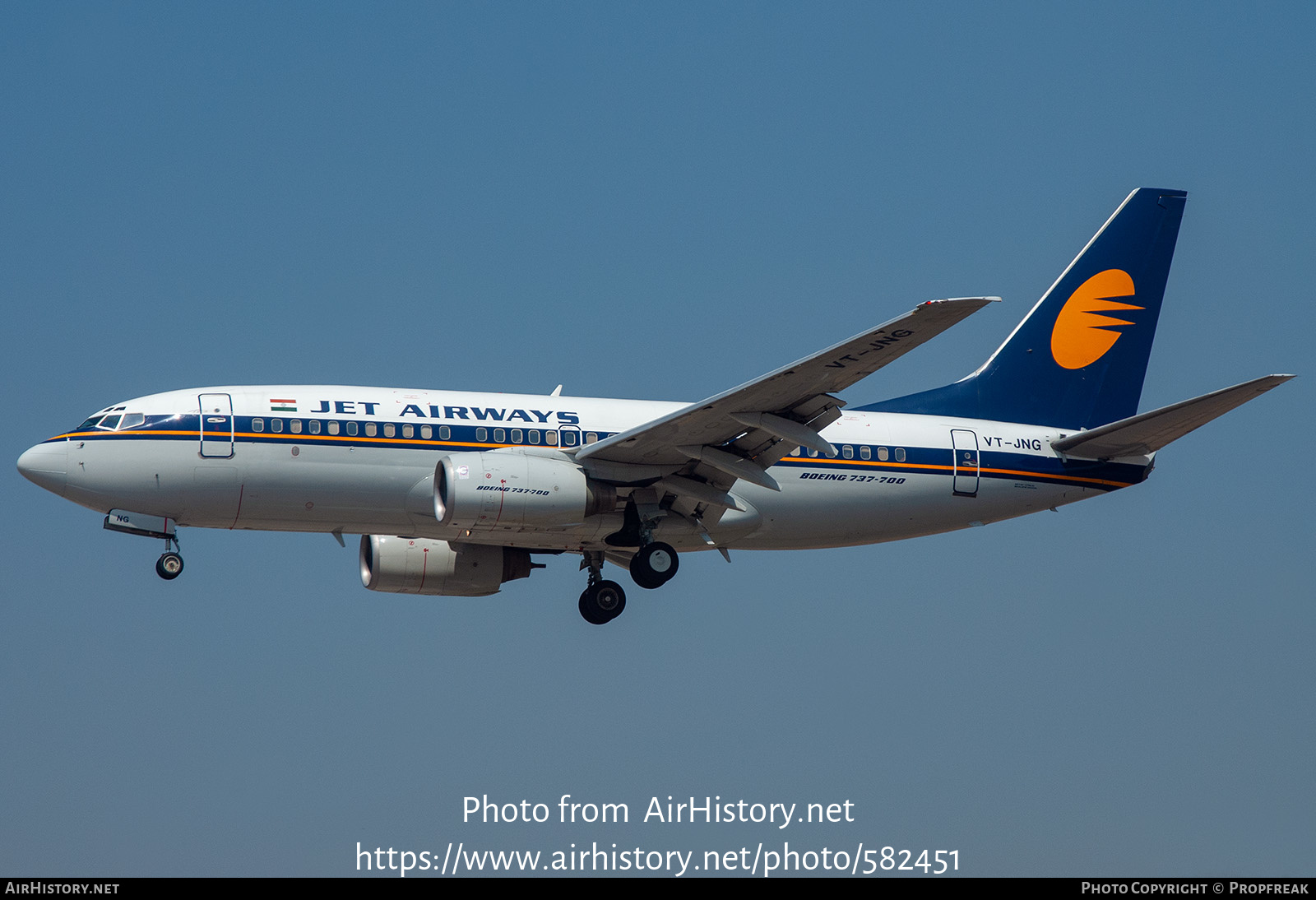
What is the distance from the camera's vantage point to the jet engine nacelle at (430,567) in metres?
33.9

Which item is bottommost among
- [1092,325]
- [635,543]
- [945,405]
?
[635,543]

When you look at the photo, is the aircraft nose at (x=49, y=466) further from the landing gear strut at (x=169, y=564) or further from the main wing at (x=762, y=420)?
the main wing at (x=762, y=420)

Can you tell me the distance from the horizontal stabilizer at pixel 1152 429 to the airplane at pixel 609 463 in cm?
6

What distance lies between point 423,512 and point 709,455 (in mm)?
5658

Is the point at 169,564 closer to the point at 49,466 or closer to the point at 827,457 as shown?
the point at 49,466

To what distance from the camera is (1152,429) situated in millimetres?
32344

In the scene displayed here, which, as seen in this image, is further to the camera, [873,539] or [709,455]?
[873,539]

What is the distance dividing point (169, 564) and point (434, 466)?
17.9 ft

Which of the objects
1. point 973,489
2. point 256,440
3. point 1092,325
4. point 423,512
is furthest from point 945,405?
point 256,440

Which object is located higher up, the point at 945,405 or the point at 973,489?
the point at 945,405

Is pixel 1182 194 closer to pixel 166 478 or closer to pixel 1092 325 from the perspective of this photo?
pixel 1092 325

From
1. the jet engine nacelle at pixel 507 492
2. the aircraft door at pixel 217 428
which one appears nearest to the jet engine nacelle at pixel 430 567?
the jet engine nacelle at pixel 507 492

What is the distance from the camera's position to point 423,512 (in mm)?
29609

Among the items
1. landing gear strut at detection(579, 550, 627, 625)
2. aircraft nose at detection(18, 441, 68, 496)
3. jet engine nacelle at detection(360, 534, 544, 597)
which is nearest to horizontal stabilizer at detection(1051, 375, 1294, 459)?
landing gear strut at detection(579, 550, 627, 625)
